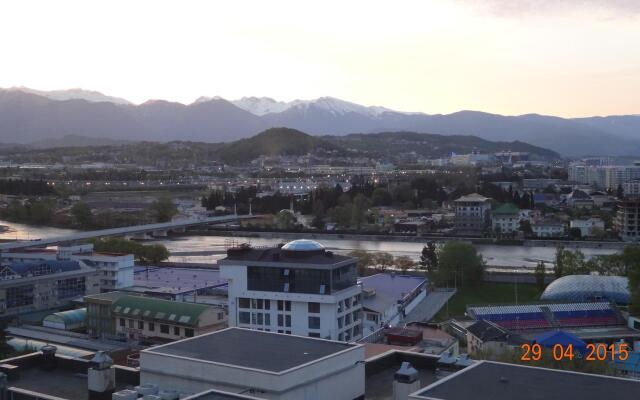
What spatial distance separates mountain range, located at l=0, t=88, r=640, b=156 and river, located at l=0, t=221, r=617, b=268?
46.3m

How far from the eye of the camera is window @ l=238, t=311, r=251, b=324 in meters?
4.82

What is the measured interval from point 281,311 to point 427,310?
2541mm

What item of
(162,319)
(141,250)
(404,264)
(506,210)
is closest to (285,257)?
(162,319)

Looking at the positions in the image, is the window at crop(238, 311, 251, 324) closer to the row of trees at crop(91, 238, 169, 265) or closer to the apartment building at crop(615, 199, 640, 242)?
the row of trees at crop(91, 238, 169, 265)

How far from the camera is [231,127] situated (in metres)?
71.6

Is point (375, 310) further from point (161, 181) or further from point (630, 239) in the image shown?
point (161, 181)

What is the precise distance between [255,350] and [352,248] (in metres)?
9.93

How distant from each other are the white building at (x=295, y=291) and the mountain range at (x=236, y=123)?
55.7 m

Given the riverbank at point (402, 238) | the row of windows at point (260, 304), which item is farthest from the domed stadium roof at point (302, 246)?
the riverbank at point (402, 238)

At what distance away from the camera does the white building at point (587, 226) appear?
42.8ft

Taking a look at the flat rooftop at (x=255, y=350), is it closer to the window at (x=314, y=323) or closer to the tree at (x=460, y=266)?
the window at (x=314, y=323)

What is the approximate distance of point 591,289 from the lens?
22.7 ft

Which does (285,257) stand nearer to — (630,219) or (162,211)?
(630,219)

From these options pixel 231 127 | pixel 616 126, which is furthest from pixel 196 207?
pixel 616 126
